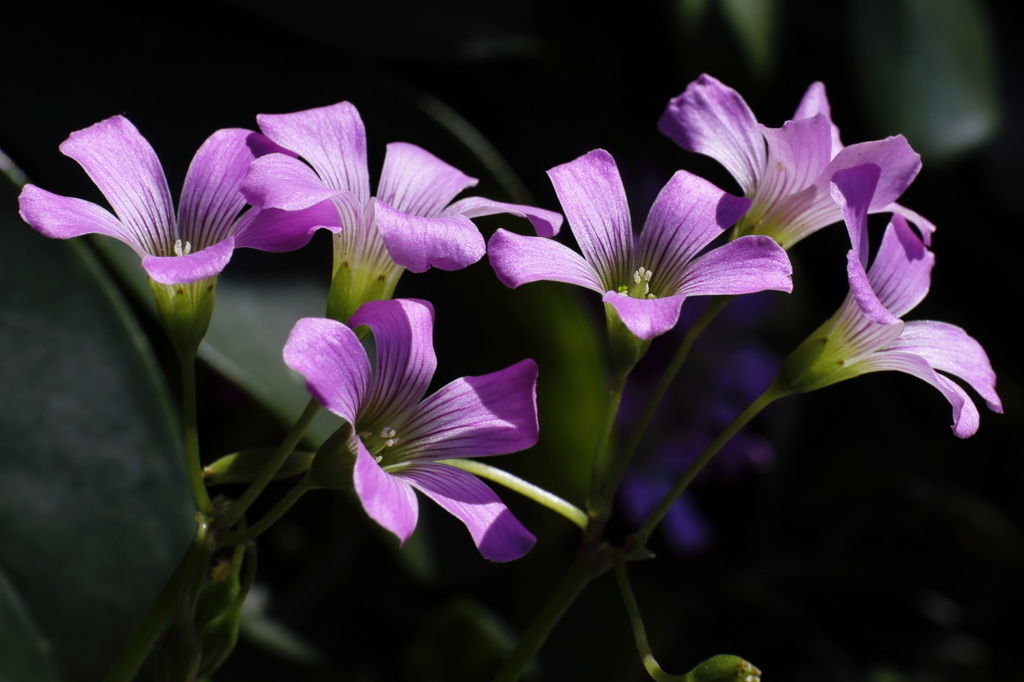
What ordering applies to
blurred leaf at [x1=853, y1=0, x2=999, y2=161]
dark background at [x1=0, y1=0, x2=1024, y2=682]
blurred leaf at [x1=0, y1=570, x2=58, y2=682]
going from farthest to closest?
blurred leaf at [x1=853, y1=0, x2=999, y2=161]
dark background at [x1=0, y1=0, x2=1024, y2=682]
blurred leaf at [x1=0, y1=570, x2=58, y2=682]

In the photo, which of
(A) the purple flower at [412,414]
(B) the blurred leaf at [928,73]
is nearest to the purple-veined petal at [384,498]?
(A) the purple flower at [412,414]

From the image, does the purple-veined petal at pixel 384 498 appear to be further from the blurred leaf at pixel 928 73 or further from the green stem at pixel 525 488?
the blurred leaf at pixel 928 73

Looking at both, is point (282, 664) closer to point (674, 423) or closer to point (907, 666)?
point (674, 423)

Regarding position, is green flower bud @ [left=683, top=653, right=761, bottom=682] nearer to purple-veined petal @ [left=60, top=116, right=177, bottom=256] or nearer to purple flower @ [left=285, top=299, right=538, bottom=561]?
purple flower @ [left=285, top=299, right=538, bottom=561]

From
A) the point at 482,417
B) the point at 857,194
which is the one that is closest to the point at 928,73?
the point at 857,194

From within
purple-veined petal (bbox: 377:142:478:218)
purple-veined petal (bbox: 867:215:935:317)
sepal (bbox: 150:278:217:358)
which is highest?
purple-veined petal (bbox: 377:142:478:218)

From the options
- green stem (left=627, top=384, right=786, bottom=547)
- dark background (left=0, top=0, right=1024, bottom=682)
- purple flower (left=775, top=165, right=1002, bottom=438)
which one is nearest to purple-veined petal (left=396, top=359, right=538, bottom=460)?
green stem (left=627, top=384, right=786, bottom=547)
